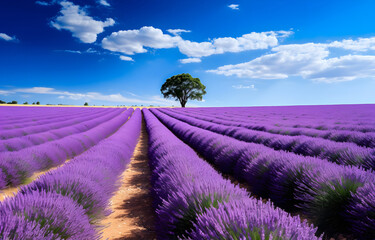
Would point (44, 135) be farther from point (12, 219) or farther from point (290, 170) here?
point (290, 170)

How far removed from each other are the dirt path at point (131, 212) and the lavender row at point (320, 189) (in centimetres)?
173

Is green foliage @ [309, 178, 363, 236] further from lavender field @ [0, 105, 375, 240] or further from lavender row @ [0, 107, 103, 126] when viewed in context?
lavender row @ [0, 107, 103, 126]

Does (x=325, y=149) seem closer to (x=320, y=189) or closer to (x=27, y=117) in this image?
(x=320, y=189)

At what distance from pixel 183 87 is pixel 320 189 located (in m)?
46.5

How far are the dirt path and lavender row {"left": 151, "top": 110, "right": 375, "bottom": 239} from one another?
1.73 metres

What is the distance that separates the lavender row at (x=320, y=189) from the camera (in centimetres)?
170

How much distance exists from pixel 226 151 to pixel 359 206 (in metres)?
2.84

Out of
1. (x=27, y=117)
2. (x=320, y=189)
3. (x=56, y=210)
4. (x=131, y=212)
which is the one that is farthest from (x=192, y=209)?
(x=27, y=117)

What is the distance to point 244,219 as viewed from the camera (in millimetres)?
1023

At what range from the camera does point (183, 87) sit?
156ft

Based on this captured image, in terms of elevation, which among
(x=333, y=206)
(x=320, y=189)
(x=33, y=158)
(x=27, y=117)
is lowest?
(x=33, y=158)

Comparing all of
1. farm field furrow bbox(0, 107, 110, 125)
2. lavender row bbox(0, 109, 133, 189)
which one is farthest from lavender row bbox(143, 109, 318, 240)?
farm field furrow bbox(0, 107, 110, 125)

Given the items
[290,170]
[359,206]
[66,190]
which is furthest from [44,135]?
[359,206]

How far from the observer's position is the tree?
157 ft
